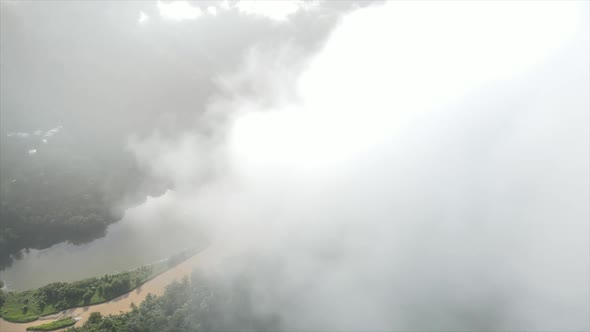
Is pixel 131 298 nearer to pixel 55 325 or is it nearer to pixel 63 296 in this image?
pixel 63 296

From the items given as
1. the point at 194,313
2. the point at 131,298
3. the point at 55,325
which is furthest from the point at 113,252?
the point at 194,313

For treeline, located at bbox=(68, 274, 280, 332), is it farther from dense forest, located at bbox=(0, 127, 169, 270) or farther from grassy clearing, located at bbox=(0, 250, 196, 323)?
dense forest, located at bbox=(0, 127, 169, 270)

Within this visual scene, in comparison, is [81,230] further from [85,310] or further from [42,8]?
[42,8]

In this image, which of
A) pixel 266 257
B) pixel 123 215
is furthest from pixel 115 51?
pixel 266 257

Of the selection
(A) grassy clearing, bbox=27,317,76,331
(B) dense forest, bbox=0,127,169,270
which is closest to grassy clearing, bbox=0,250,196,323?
(A) grassy clearing, bbox=27,317,76,331

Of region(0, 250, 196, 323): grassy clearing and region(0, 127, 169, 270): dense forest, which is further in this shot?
region(0, 127, 169, 270): dense forest
